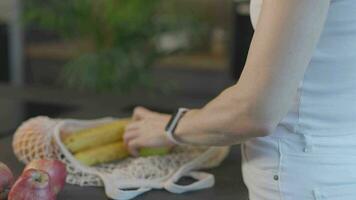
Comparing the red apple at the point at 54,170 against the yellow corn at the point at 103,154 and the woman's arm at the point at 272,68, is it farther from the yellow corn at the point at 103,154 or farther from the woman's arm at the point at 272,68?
the woman's arm at the point at 272,68

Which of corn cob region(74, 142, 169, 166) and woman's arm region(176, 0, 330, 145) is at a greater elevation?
woman's arm region(176, 0, 330, 145)

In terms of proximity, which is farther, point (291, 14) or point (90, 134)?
point (90, 134)

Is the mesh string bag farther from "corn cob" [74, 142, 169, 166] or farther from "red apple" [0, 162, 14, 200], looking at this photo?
"red apple" [0, 162, 14, 200]

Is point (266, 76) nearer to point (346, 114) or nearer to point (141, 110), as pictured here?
point (346, 114)

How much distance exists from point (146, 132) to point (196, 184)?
13cm

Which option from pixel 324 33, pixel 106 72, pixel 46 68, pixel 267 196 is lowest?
pixel 46 68

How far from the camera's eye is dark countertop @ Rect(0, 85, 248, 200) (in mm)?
1032

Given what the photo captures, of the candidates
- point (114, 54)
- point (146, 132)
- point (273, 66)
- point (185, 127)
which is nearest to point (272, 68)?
point (273, 66)

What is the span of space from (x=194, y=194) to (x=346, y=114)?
315mm

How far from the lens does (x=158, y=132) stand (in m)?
1.03

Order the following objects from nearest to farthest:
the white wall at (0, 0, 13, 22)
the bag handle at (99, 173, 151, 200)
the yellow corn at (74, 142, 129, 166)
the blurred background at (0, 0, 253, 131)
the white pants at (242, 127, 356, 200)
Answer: the white pants at (242, 127, 356, 200) → the bag handle at (99, 173, 151, 200) → the yellow corn at (74, 142, 129, 166) → the blurred background at (0, 0, 253, 131) → the white wall at (0, 0, 13, 22)

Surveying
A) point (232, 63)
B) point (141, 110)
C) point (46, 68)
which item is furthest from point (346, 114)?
point (46, 68)

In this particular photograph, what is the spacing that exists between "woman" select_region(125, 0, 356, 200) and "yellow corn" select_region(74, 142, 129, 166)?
25 centimetres

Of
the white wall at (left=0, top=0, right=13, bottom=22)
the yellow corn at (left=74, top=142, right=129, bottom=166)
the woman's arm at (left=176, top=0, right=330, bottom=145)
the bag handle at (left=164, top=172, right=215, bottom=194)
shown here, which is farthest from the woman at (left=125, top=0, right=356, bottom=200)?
the white wall at (left=0, top=0, right=13, bottom=22)
